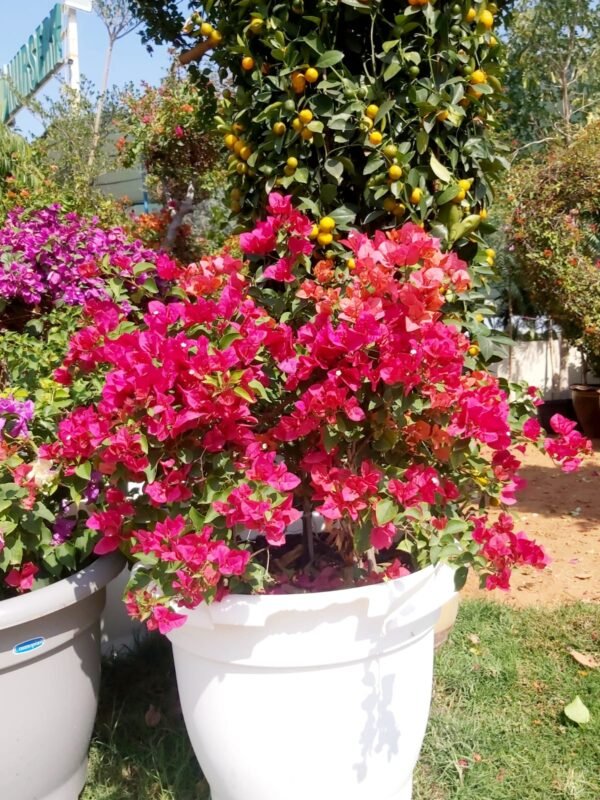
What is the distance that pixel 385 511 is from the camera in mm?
1227

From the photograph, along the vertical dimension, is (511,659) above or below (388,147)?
below

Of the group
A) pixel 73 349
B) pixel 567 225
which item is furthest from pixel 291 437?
pixel 567 225

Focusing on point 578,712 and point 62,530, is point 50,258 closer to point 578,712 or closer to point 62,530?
point 62,530

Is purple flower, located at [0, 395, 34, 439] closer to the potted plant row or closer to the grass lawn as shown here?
the potted plant row

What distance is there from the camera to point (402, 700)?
4.60ft

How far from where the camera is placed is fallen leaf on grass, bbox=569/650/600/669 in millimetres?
2270

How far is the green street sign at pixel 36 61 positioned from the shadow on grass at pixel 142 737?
1144cm

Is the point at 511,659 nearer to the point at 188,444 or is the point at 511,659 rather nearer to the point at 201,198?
the point at 188,444

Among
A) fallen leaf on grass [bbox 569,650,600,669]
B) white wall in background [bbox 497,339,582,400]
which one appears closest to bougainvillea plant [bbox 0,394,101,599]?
fallen leaf on grass [bbox 569,650,600,669]

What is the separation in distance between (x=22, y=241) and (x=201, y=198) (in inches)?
156

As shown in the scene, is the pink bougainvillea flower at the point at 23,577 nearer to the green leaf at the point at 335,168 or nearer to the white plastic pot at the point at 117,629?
the white plastic pot at the point at 117,629

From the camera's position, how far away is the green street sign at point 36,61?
12734 millimetres

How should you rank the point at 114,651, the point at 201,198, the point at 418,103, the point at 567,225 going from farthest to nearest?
the point at 201,198 → the point at 567,225 → the point at 114,651 → the point at 418,103

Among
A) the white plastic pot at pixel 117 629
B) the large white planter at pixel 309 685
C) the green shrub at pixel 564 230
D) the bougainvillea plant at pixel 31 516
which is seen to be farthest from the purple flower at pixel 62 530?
the green shrub at pixel 564 230
